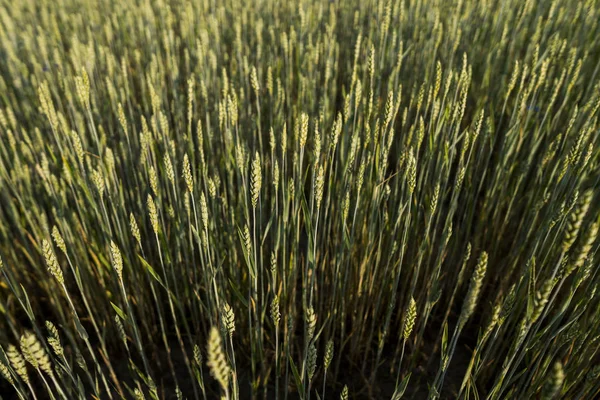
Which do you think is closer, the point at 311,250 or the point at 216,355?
the point at 216,355

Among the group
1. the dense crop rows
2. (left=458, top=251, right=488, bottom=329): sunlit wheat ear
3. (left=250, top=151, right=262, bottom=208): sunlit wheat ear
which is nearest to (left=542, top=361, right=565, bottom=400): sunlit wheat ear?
(left=458, top=251, right=488, bottom=329): sunlit wheat ear

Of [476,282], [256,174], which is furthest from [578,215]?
[256,174]

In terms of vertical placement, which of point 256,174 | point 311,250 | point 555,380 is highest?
point 256,174

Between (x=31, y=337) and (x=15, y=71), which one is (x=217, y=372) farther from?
(x=15, y=71)

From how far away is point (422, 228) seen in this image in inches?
53.7

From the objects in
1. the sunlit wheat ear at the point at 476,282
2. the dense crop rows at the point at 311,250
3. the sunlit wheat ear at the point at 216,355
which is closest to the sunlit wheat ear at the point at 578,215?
the sunlit wheat ear at the point at 476,282

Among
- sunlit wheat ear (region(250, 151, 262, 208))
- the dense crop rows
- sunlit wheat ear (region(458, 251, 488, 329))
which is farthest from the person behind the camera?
the dense crop rows

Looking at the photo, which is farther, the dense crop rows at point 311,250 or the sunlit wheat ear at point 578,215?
the dense crop rows at point 311,250

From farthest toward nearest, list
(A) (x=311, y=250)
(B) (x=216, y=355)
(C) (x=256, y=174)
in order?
(A) (x=311, y=250)
(C) (x=256, y=174)
(B) (x=216, y=355)

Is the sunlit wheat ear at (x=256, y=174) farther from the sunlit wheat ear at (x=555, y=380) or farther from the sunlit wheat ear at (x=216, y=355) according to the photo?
the sunlit wheat ear at (x=555, y=380)

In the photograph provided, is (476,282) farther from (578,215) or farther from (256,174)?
(256,174)

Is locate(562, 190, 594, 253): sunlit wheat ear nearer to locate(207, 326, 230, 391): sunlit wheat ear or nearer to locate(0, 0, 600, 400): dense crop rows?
locate(0, 0, 600, 400): dense crop rows

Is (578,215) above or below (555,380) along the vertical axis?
above

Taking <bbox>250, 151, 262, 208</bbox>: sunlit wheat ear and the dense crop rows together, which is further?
the dense crop rows
